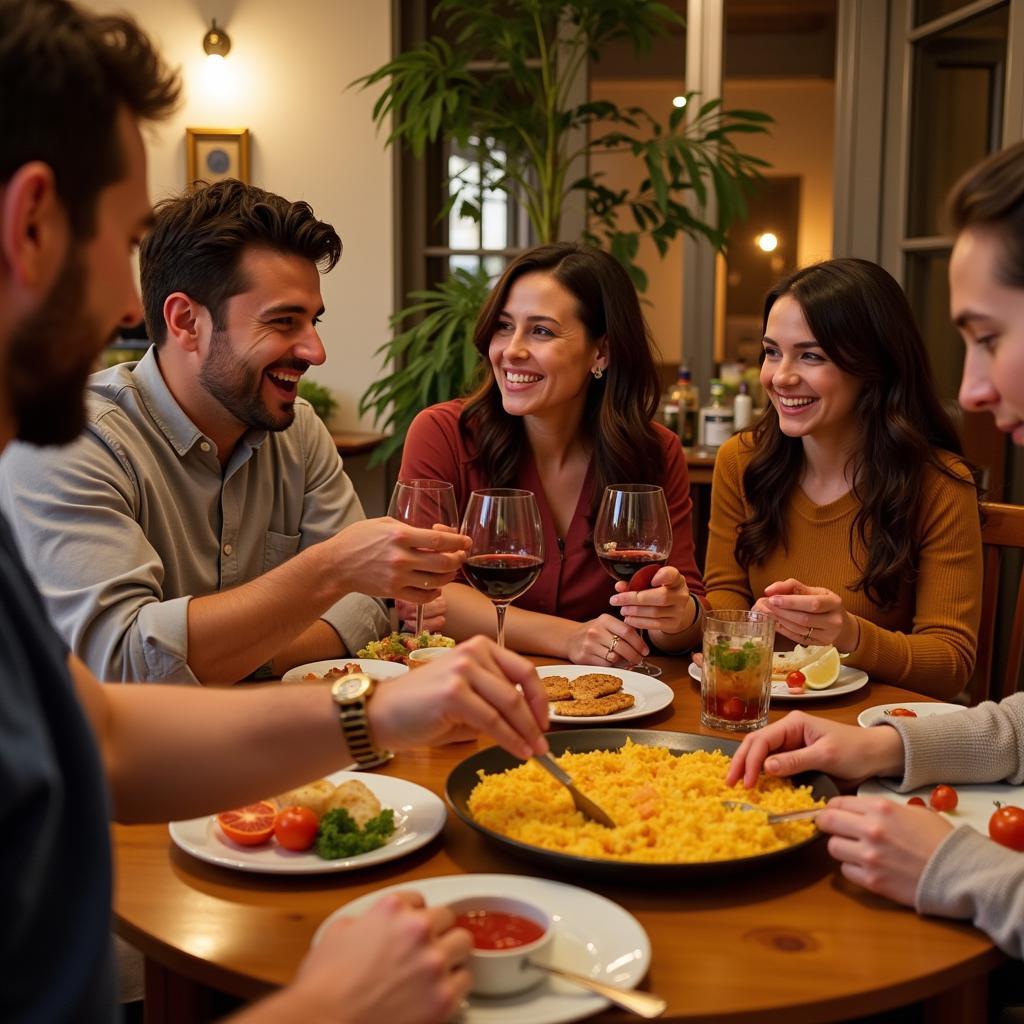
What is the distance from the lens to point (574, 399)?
264cm

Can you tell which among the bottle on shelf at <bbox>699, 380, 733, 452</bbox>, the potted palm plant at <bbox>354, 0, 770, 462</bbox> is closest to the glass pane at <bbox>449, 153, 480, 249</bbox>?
the potted palm plant at <bbox>354, 0, 770, 462</bbox>

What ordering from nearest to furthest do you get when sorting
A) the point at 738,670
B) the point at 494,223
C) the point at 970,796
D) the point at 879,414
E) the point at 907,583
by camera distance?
the point at 970,796
the point at 738,670
the point at 907,583
the point at 879,414
the point at 494,223

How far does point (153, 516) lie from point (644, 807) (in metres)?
1.10

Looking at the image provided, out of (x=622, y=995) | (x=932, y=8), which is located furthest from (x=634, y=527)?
(x=932, y=8)

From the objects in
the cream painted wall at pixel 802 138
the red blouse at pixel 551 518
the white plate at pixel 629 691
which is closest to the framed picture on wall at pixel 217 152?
the red blouse at pixel 551 518

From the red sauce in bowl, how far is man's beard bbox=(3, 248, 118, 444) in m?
0.53

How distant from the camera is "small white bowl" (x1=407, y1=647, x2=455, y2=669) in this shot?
1809 millimetres

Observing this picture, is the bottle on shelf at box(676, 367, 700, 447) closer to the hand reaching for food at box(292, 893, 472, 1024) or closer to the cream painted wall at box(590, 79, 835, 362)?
the cream painted wall at box(590, 79, 835, 362)

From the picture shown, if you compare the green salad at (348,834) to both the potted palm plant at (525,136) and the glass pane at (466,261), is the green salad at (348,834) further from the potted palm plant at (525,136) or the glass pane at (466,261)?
the glass pane at (466,261)

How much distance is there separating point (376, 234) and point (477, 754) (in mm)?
3973

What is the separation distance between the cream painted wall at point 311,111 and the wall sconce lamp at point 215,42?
0.06 metres

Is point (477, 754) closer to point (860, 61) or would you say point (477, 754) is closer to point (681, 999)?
point (681, 999)

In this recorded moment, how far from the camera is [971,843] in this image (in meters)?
1.12

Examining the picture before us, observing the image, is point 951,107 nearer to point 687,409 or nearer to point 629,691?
point 687,409
